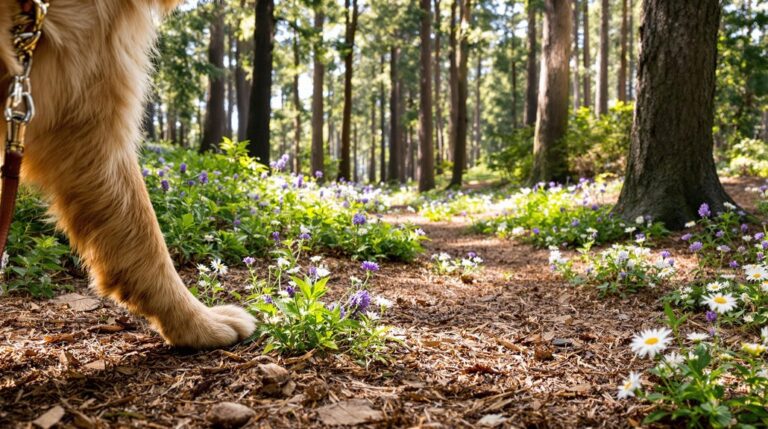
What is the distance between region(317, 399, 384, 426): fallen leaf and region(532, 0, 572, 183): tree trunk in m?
9.91

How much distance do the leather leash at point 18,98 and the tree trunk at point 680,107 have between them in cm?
546

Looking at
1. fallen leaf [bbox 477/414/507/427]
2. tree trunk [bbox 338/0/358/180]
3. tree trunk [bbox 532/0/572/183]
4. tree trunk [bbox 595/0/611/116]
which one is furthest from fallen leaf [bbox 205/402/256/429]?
tree trunk [bbox 595/0/611/116]

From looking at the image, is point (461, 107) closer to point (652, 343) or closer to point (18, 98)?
point (652, 343)

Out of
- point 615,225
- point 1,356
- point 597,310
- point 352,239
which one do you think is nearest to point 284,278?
point 352,239

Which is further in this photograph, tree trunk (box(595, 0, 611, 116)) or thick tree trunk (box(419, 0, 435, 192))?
tree trunk (box(595, 0, 611, 116))

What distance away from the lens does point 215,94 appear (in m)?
16.9

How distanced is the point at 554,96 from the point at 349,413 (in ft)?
35.1

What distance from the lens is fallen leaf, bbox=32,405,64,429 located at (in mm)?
1501

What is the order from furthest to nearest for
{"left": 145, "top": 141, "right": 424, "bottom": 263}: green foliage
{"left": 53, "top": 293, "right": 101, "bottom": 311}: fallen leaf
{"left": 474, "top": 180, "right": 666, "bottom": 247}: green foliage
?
{"left": 474, "top": 180, "right": 666, "bottom": 247}: green foliage
{"left": 145, "top": 141, "right": 424, "bottom": 263}: green foliage
{"left": 53, "top": 293, "right": 101, "bottom": 311}: fallen leaf

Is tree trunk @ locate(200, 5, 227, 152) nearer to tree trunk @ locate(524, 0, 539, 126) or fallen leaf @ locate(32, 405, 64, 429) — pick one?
tree trunk @ locate(524, 0, 539, 126)

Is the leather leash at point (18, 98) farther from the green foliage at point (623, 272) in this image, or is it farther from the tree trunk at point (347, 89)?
the tree trunk at point (347, 89)

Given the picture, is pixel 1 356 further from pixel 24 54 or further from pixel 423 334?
pixel 423 334

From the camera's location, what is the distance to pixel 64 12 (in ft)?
4.87

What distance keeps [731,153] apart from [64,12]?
14325 millimetres
